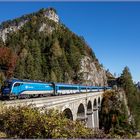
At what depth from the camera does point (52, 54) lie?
13650 centimetres

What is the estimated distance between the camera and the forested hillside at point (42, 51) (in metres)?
103

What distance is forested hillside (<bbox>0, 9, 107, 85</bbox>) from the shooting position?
102688 mm

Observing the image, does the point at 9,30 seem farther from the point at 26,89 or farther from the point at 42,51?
the point at 26,89

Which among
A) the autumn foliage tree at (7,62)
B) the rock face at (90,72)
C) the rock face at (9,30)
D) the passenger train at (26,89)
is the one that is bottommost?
the passenger train at (26,89)

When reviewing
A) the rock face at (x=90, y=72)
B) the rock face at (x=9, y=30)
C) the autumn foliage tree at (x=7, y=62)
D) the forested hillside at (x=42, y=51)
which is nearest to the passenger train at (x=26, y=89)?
the autumn foliage tree at (x=7, y=62)

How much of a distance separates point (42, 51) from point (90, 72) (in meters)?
24.2

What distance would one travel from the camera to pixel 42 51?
145000 mm

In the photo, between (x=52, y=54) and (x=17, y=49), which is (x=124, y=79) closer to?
(x=52, y=54)

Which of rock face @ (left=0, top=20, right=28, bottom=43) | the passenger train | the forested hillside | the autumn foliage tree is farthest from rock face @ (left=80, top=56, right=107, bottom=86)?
the passenger train

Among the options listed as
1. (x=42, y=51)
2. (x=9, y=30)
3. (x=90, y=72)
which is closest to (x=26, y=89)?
(x=42, y=51)

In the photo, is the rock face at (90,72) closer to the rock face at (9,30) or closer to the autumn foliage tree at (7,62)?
the rock face at (9,30)

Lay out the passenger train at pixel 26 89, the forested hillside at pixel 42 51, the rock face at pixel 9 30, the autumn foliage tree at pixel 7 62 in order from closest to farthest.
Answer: the passenger train at pixel 26 89 → the autumn foliage tree at pixel 7 62 → the forested hillside at pixel 42 51 → the rock face at pixel 9 30

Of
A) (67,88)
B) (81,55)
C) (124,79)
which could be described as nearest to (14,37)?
(81,55)

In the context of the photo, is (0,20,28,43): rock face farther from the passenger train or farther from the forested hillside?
the passenger train
